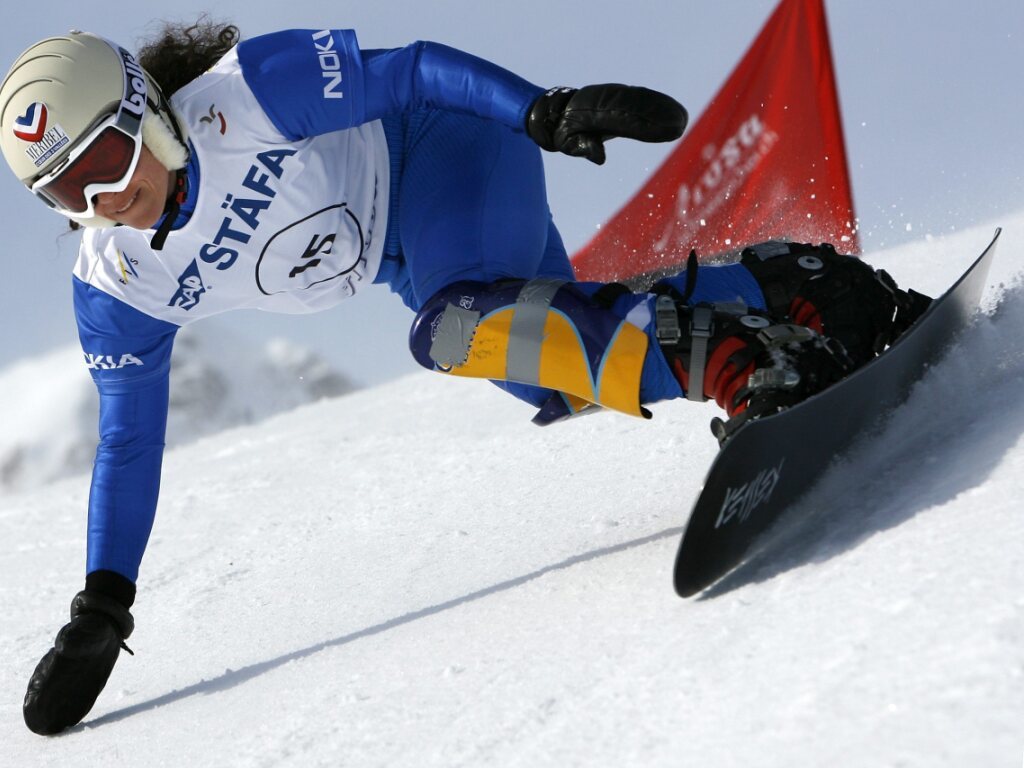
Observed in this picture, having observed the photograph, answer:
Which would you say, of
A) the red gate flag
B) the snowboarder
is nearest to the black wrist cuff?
the snowboarder

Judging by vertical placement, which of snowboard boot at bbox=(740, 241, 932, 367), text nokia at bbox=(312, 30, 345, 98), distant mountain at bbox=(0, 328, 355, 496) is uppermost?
text nokia at bbox=(312, 30, 345, 98)

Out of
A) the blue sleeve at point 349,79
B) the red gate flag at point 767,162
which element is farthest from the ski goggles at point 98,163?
the red gate flag at point 767,162

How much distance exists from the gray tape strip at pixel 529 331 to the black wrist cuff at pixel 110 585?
3.30 feet

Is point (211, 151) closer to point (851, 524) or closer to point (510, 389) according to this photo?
point (510, 389)

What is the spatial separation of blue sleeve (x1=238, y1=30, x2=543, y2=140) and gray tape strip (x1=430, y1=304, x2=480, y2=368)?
1.24ft

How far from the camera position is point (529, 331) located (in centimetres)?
209

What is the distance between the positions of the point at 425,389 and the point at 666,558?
3.83 m

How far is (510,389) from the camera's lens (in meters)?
2.89

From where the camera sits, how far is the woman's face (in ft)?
7.27

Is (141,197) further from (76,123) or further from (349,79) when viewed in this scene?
(349,79)

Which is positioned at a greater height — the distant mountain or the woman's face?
the woman's face

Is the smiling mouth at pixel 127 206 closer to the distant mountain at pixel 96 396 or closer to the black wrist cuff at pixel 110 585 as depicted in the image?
the black wrist cuff at pixel 110 585

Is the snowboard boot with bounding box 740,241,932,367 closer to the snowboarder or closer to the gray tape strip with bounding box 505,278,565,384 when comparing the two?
the snowboarder

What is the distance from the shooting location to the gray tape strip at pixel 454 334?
2.14m
